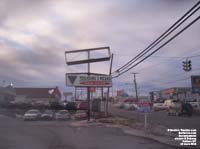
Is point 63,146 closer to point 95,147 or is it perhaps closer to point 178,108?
point 95,147

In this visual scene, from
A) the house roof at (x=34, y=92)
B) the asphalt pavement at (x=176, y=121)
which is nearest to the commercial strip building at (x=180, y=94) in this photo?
the house roof at (x=34, y=92)

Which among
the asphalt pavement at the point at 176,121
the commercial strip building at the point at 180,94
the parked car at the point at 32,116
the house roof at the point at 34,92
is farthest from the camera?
the house roof at the point at 34,92

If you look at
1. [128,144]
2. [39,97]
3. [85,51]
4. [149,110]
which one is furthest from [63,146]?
[39,97]

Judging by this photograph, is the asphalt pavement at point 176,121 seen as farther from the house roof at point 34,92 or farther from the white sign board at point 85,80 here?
the house roof at point 34,92

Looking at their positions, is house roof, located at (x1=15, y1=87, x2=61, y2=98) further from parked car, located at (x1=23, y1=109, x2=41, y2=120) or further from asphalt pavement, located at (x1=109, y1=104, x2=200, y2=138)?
asphalt pavement, located at (x1=109, y1=104, x2=200, y2=138)

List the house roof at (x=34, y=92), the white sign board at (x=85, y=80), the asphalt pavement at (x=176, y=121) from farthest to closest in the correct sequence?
the house roof at (x=34, y=92) < the white sign board at (x=85, y=80) < the asphalt pavement at (x=176, y=121)

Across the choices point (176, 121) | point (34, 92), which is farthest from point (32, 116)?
point (34, 92)

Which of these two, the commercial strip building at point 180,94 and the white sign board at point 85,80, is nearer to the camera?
the white sign board at point 85,80

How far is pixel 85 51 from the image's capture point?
145ft

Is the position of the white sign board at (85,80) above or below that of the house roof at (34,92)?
below

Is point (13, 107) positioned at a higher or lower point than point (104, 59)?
lower

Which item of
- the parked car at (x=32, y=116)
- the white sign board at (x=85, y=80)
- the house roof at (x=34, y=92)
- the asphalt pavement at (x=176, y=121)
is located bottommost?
the asphalt pavement at (x=176, y=121)

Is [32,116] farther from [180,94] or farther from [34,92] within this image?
[180,94]

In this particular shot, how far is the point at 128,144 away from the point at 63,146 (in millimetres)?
3515
